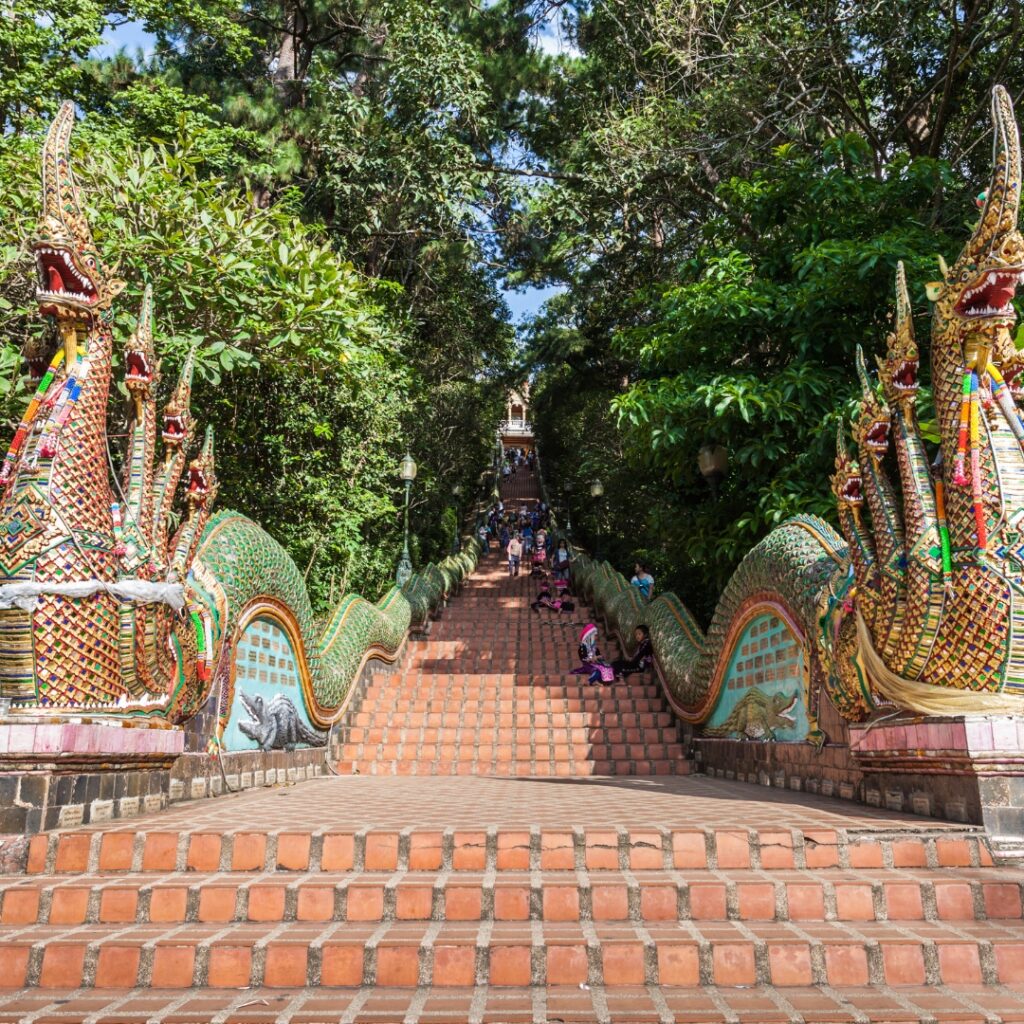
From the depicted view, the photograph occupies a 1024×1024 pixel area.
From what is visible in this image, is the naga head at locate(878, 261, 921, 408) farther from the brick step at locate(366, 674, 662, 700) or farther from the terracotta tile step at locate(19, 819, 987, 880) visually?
the brick step at locate(366, 674, 662, 700)

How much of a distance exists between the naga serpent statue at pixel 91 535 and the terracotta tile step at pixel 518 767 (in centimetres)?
272

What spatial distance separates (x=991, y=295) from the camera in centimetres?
423

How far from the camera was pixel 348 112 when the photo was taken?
14289mm

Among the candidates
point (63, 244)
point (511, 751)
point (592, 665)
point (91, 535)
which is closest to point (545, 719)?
point (511, 751)

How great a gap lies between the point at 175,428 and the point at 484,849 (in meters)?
3.34

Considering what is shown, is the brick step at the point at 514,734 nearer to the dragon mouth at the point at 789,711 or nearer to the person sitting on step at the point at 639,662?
the person sitting on step at the point at 639,662

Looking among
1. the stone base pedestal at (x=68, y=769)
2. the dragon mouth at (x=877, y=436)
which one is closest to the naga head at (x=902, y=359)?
the dragon mouth at (x=877, y=436)

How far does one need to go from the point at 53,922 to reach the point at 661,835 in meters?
2.66

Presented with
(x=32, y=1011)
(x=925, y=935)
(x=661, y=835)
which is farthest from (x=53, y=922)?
(x=925, y=935)

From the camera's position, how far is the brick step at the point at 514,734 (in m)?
8.74

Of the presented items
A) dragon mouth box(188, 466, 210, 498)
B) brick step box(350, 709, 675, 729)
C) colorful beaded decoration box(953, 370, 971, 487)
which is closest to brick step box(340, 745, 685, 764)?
brick step box(350, 709, 675, 729)

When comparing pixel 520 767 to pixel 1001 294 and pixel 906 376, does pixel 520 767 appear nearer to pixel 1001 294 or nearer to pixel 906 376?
pixel 906 376

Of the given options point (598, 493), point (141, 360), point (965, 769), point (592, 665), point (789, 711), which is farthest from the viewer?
point (598, 493)

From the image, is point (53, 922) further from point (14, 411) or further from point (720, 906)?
point (14, 411)
